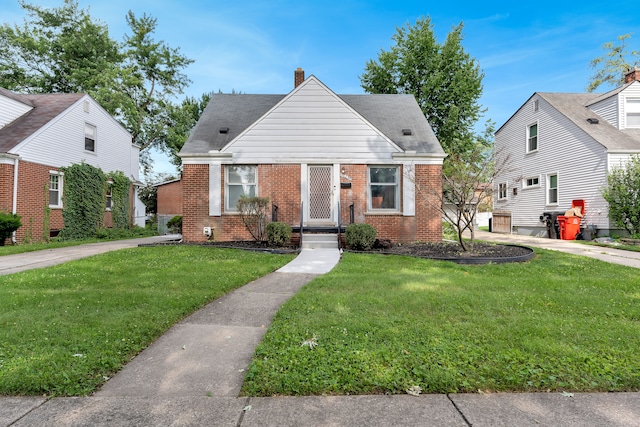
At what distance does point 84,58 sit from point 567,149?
32.3 metres

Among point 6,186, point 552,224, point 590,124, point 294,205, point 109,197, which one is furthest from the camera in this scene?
point 109,197

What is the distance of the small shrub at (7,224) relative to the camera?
36.6 ft

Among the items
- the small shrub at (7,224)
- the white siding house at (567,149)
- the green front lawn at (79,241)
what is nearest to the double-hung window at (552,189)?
the white siding house at (567,149)

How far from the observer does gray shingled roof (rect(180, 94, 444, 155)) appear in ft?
38.4

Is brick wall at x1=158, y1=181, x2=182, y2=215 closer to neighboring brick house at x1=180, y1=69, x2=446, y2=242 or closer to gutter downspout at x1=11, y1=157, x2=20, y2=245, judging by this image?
gutter downspout at x1=11, y1=157, x2=20, y2=245

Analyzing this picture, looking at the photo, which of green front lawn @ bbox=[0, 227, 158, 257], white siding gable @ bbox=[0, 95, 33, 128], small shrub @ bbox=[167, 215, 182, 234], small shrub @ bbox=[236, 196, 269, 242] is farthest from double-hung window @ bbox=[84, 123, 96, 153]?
small shrub @ bbox=[236, 196, 269, 242]

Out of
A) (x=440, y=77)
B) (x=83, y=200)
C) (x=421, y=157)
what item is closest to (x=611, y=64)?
(x=440, y=77)

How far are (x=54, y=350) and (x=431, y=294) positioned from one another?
4222mm

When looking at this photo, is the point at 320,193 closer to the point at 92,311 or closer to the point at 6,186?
the point at 92,311

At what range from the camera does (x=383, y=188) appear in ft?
37.9

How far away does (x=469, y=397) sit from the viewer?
225cm

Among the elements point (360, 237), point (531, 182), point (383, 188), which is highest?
point (531, 182)

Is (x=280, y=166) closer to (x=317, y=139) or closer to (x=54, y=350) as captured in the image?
(x=317, y=139)

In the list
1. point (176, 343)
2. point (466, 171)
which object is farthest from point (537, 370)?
point (466, 171)
